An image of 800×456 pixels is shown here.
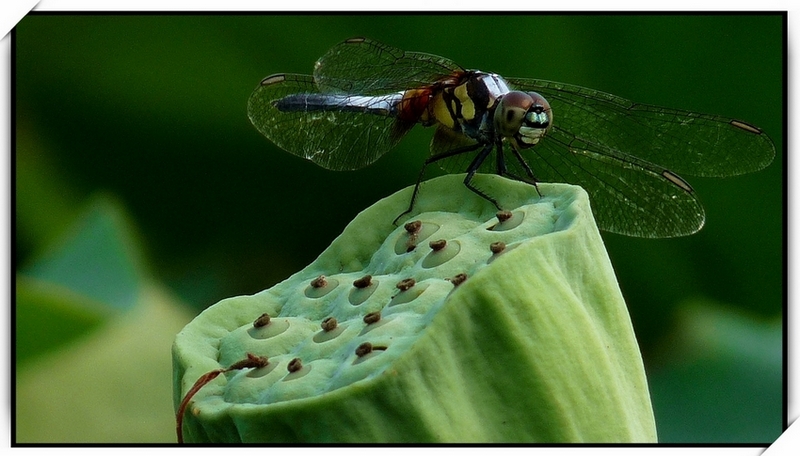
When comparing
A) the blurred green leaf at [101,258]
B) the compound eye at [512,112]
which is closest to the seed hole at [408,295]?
the compound eye at [512,112]

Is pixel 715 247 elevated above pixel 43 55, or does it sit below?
below

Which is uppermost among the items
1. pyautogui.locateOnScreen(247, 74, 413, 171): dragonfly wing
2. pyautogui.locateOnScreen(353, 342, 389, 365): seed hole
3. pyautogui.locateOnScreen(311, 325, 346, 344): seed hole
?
pyautogui.locateOnScreen(353, 342, 389, 365): seed hole

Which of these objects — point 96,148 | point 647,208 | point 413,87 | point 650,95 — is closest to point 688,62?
point 650,95

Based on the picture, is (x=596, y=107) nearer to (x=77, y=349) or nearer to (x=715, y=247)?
(x=715, y=247)

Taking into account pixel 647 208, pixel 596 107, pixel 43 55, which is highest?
pixel 43 55

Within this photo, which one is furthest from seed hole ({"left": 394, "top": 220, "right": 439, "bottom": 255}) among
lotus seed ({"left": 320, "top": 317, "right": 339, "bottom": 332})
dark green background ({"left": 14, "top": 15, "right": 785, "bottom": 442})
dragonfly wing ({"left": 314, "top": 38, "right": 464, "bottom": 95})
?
dark green background ({"left": 14, "top": 15, "right": 785, "bottom": 442})

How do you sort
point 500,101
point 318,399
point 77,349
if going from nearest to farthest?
point 318,399 → point 500,101 → point 77,349

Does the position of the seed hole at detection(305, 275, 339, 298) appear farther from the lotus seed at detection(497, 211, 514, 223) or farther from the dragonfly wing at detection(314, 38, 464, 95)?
the dragonfly wing at detection(314, 38, 464, 95)

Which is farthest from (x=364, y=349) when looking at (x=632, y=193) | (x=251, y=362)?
(x=632, y=193)
